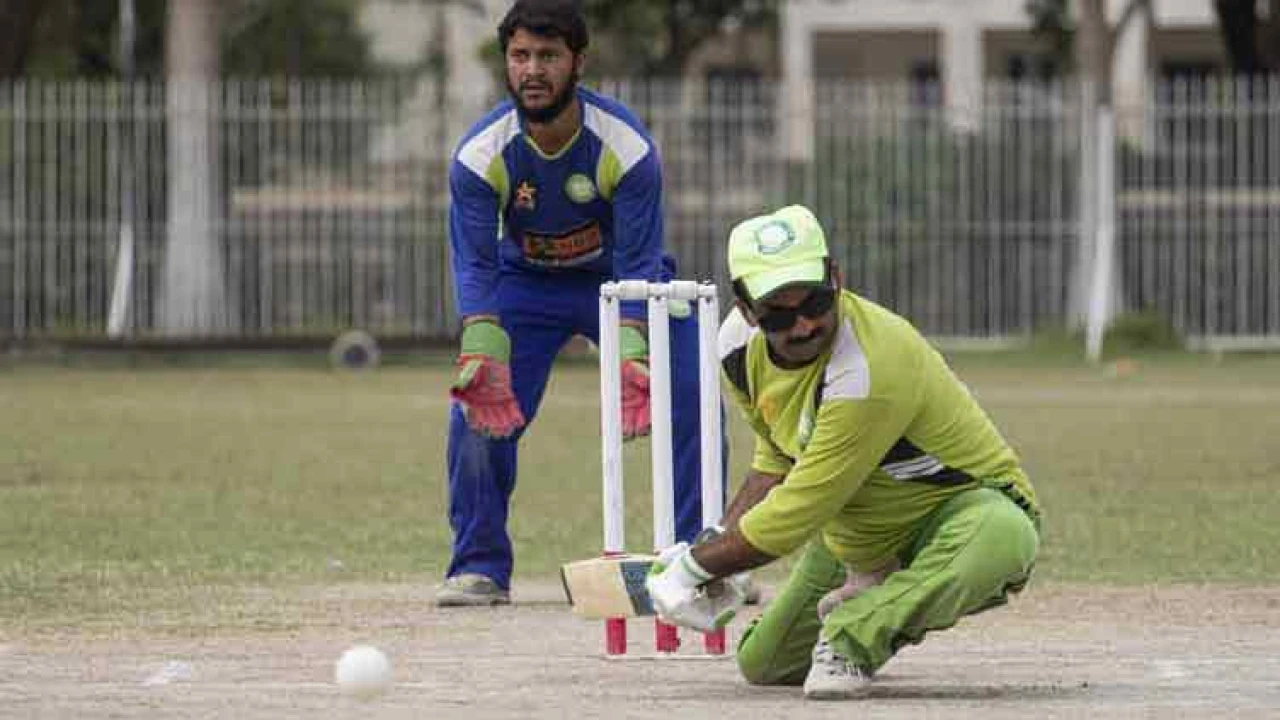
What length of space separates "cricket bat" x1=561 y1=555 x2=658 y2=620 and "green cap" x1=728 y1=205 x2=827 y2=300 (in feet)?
3.80

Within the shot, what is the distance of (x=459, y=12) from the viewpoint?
5450cm

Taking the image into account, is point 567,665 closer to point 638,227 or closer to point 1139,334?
point 638,227

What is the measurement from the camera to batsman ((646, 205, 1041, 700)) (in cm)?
825

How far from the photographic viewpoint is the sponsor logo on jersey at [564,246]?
11.3m

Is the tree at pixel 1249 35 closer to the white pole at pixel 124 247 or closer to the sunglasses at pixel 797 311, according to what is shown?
the white pole at pixel 124 247

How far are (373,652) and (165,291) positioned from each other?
24081 millimetres

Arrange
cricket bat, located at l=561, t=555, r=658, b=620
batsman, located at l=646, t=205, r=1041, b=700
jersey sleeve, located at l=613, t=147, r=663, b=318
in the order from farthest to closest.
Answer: jersey sleeve, located at l=613, t=147, r=663, b=318
cricket bat, located at l=561, t=555, r=658, b=620
batsman, located at l=646, t=205, r=1041, b=700

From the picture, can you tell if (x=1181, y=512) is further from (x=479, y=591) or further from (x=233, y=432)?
(x=233, y=432)

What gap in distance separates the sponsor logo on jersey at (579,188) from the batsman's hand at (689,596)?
9.16 feet

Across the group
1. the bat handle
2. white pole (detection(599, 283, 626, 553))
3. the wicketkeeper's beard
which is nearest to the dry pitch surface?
the bat handle

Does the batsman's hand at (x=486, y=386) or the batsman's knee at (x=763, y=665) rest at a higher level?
the batsman's hand at (x=486, y=386)

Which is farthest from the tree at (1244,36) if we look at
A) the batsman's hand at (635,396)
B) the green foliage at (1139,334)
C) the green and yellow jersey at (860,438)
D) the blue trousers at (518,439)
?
the green and yellow jersey at (860,438)

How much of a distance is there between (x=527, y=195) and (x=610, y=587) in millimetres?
2490

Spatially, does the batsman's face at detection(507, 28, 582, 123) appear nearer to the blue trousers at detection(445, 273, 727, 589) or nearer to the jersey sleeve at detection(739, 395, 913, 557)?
the blue trousers at detection(445, 273, 727, 589)
